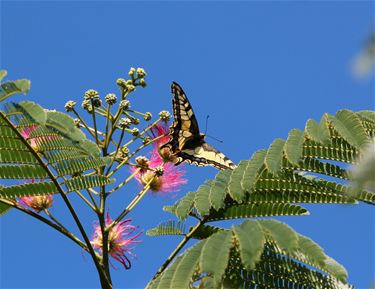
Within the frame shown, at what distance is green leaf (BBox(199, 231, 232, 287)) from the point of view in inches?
60.7

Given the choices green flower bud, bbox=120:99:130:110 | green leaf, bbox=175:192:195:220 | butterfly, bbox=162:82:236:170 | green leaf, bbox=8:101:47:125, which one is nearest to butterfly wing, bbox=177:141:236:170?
butterfly, bbox=162:82:236:170

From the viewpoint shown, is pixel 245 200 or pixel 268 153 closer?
pixel 268 153

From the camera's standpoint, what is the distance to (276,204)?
2330mm

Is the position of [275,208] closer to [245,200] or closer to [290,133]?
[245,200]

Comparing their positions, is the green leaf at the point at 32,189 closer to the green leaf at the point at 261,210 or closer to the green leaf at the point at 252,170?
the green leaf at the point at 261,210

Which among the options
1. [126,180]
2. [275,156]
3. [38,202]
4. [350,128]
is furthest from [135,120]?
[350,128]

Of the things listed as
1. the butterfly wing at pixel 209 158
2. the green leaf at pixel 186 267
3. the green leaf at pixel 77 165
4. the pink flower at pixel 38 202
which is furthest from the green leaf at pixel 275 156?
the butterfly wing at pixel 209 158

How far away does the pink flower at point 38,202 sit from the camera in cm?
285

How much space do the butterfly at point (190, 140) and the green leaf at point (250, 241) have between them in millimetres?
1750

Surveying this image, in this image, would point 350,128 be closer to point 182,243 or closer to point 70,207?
point 182,243

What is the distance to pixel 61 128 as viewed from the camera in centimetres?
215

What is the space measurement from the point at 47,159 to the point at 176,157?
1108 millimetres

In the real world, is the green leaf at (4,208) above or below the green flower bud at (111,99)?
below

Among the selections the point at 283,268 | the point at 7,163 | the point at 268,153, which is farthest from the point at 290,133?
the point at 7,163
